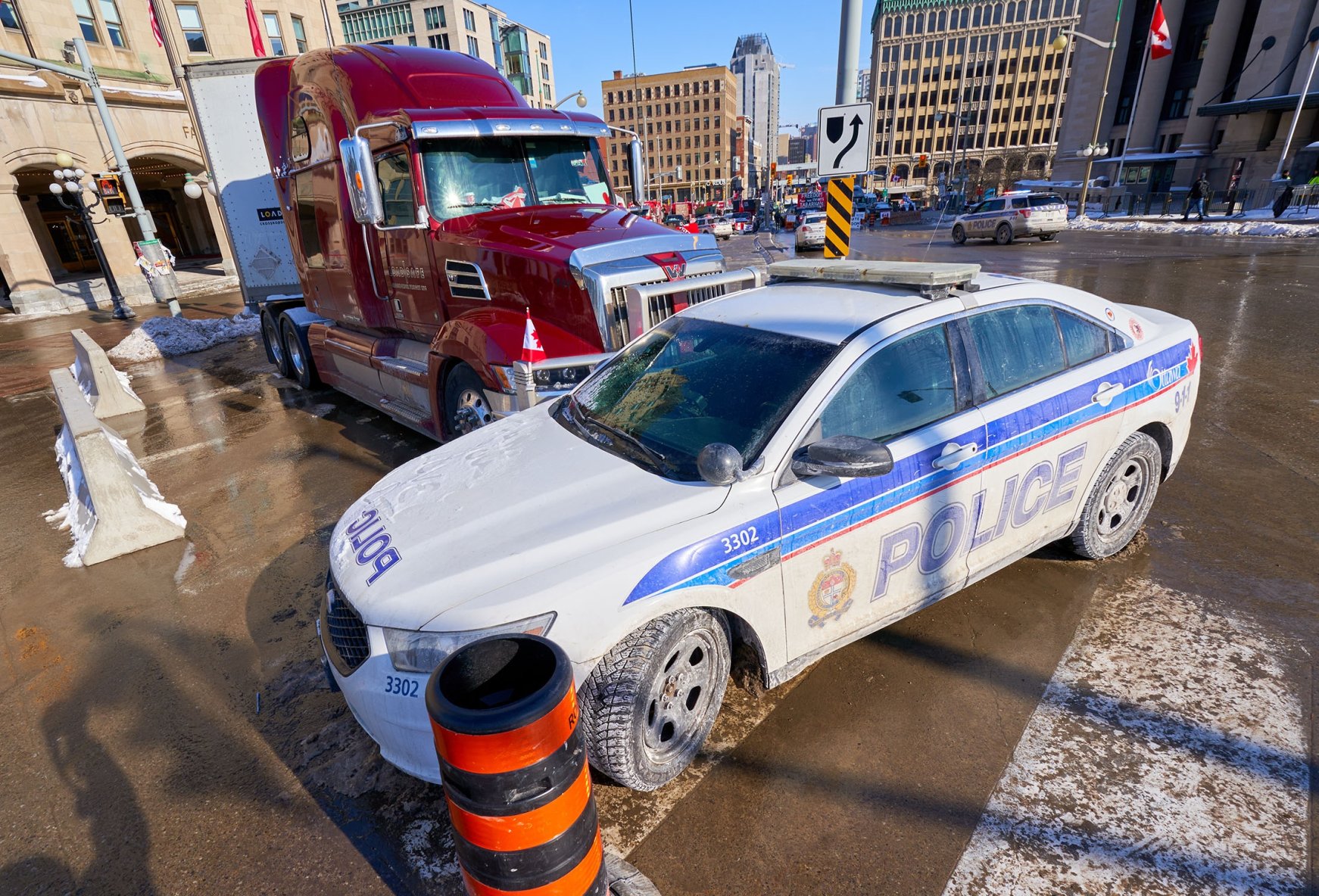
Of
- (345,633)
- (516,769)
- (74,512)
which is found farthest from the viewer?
(74,512)

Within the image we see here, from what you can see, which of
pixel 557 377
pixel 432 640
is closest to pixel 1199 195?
pixel 557 377

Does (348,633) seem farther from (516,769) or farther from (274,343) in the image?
(274,343)

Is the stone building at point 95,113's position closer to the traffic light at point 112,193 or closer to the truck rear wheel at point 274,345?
the traffic light at point 112,193

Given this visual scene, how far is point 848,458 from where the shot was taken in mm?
2510

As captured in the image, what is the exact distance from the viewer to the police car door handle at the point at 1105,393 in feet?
11.4

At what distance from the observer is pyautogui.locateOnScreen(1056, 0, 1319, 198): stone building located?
117ft

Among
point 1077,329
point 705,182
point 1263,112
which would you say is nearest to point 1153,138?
point 1263,112

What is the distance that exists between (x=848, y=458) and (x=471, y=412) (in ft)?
12.8

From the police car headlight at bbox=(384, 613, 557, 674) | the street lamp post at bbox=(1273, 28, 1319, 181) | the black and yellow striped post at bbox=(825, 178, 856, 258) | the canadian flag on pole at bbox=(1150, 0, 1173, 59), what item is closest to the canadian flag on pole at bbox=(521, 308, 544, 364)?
the police car headlight at bbox=(384, 613, 557, 674)

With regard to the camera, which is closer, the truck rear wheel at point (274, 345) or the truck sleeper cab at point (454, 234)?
the truck sleeper cab at point (454, 234)

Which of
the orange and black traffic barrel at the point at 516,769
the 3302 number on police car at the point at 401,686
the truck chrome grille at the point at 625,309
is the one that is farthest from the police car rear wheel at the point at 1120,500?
the 3302 number on police car at the point at 401,686

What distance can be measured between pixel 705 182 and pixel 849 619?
444ft

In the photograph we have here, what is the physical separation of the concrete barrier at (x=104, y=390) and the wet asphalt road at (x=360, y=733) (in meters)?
3.18

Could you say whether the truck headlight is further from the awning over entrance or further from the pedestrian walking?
the awning over entrance
